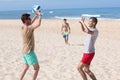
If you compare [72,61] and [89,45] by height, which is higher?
[89,45]

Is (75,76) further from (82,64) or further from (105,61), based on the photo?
(105,61)

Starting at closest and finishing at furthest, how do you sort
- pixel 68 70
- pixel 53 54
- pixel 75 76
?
1. pixel 75 76
2. pixel 68 70
3. pixel 53 54

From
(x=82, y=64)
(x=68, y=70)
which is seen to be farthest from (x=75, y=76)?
(x=82, y=64)

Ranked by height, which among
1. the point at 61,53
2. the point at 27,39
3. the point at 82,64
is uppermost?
the point at 27,39

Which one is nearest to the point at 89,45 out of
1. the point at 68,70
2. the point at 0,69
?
the point at 68,70

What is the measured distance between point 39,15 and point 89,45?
3.93 feet

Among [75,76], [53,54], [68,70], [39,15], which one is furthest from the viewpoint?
[53,54]

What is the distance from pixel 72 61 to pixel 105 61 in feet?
3.44

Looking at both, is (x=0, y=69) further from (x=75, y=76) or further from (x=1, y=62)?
(x=75, y=76)

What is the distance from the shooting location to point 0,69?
28.5ft

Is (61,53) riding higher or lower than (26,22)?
lower

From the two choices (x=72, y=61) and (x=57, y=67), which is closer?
(x=57, y=67)

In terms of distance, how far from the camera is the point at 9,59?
33.9ft

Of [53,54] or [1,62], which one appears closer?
[1,62]
